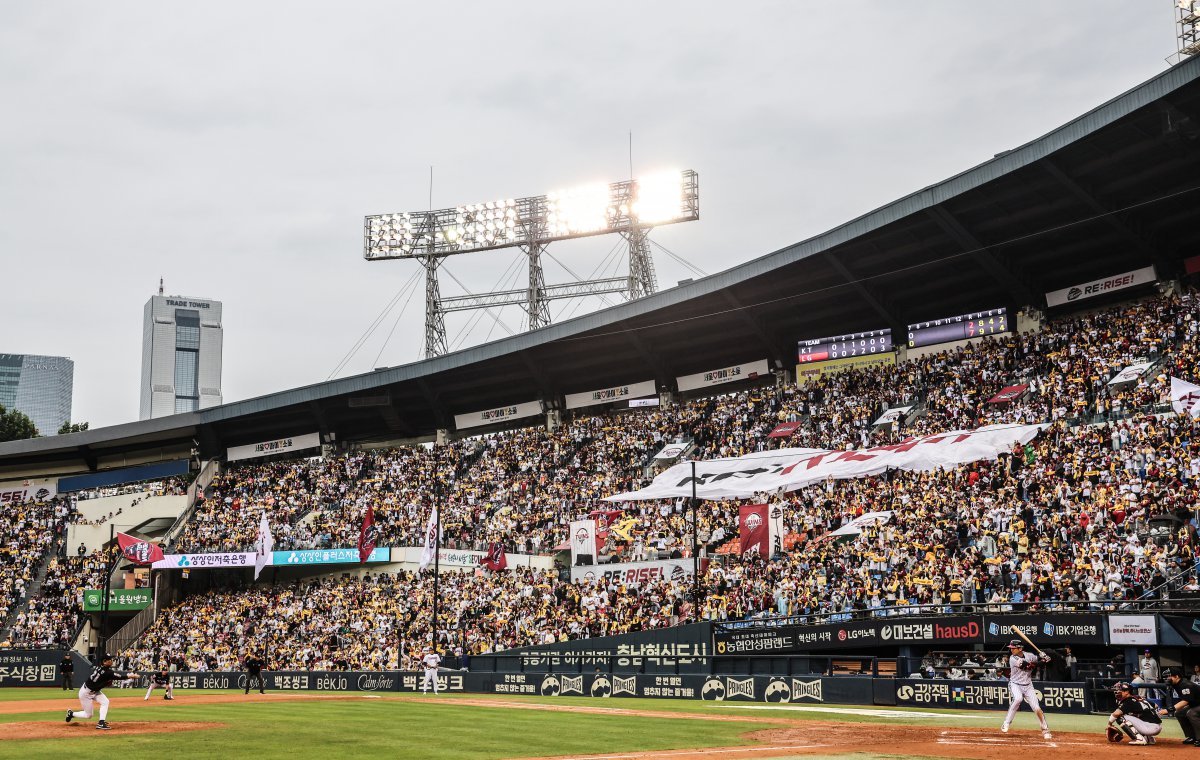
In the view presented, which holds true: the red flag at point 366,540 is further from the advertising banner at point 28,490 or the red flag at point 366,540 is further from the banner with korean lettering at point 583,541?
the advertising banner at point 28,490

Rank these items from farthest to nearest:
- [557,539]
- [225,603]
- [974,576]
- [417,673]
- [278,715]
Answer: [225,603] → [557,539] → [417,673] → [974,576] → [278,715]

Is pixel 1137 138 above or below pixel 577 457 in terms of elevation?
above

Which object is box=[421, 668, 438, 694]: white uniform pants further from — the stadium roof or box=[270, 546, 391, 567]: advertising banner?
the stadium roof

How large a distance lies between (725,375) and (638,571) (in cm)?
1691

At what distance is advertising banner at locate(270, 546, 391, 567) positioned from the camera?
5547 cm

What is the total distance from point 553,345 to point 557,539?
1272 cm

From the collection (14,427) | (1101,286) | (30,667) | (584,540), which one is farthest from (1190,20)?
(14,427)

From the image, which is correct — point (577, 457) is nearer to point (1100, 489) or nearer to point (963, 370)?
point (963, 370)

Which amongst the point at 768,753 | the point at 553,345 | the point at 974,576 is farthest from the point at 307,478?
the point at 768,753

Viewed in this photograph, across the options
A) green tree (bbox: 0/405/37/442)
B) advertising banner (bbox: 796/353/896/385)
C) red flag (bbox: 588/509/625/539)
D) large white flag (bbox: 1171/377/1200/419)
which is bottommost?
red flag (bbox: 588/509/625/539)

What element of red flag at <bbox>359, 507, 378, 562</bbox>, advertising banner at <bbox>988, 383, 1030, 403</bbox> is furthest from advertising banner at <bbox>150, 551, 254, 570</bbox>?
advertising banner at <bbox>988, 383, 1030, 403</bbox>

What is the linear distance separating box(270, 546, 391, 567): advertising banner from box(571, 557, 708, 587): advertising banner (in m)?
11.5

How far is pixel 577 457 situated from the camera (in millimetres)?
59188

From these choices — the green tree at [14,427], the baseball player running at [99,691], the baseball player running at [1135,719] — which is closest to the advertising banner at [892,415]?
the baseball player running at [1135,719]
